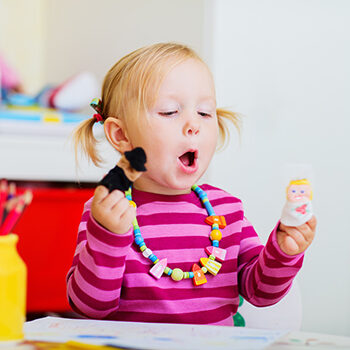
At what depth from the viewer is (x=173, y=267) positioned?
915 millimetres

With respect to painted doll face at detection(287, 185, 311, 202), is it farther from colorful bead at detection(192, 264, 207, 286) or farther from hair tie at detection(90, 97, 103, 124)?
hair tie at detection(90, 97, 103, 124)

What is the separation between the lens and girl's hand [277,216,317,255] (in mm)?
813

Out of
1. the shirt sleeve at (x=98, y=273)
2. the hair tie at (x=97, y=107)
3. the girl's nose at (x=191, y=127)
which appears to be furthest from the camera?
the hair tie at (x=97, y=107)

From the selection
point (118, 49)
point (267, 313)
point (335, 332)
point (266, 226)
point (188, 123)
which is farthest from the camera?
point (118, 49)

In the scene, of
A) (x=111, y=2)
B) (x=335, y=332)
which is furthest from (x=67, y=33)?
(x=335, y=332)

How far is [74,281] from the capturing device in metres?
0.86

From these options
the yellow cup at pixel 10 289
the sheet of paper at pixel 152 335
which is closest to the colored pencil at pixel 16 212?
the yellow cup at pixel 10 289

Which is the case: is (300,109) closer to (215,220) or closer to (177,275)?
(215,220)

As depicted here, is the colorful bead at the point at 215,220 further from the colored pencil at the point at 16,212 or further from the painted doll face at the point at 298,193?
the colored pencil at the point at 16,212

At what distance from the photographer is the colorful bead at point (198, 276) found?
908 millimetres

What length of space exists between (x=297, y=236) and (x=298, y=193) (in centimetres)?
15

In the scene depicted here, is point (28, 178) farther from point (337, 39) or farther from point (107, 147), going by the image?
point (337, 39)

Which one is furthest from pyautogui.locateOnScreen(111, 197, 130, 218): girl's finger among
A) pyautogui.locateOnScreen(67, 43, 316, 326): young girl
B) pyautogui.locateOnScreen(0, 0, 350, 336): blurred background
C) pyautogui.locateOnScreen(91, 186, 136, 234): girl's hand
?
pyautogui.locateOnScreen(0, 0, 350, 336): blurred background

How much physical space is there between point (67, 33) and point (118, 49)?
0.25 metres
